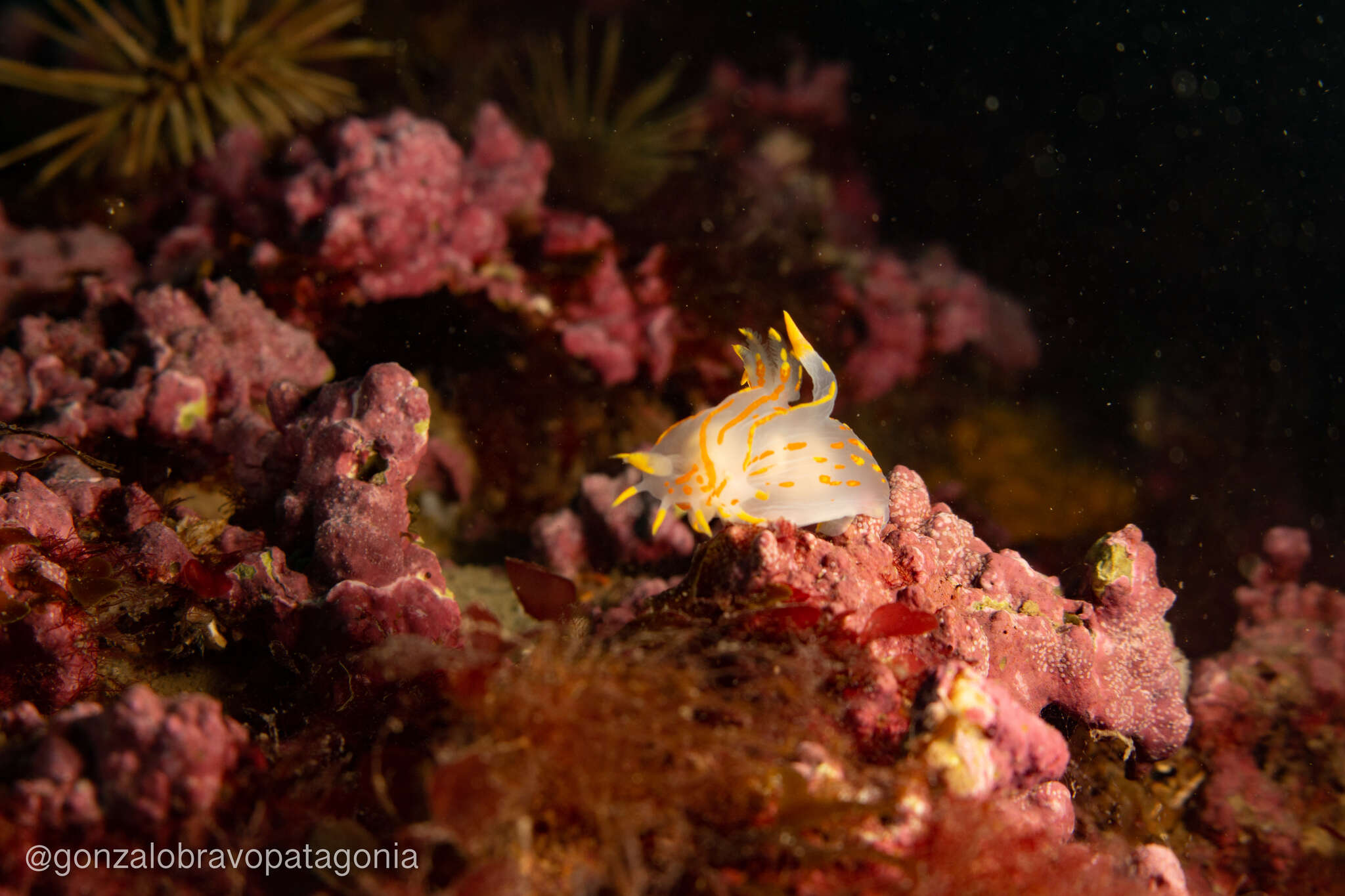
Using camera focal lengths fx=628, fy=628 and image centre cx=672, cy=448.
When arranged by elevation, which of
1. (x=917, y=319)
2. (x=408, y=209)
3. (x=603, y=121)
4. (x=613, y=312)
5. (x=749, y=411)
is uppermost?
(x=603, y=121)

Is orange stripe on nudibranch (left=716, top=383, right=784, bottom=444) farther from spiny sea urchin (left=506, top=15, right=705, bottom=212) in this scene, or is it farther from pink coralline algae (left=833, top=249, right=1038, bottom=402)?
spiny sea urchin (left=506, top=15, right=705, bottom=212)

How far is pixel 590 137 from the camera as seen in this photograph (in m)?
4.51

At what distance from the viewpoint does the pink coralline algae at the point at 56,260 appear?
3.44 m

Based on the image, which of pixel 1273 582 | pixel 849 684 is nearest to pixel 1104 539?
pixel 849 684

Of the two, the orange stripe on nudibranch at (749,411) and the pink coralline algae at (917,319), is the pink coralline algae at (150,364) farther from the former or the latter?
the pink coralline algae at (917,319)

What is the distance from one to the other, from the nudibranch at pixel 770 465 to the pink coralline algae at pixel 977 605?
13 cm

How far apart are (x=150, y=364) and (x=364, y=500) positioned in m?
1.53

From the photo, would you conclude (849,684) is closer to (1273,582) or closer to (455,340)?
(455,340)

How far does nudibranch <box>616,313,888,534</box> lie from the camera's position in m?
2.07

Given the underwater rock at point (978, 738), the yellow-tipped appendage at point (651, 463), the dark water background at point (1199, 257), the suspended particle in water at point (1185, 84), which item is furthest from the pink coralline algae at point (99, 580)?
the suspended particle in water at point (1185, 84)

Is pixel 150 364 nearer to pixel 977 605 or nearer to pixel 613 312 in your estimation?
pixel 613 312

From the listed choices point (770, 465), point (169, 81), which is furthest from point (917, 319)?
point (169, 81)

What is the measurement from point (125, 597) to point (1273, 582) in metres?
5.62

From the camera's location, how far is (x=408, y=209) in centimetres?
353
